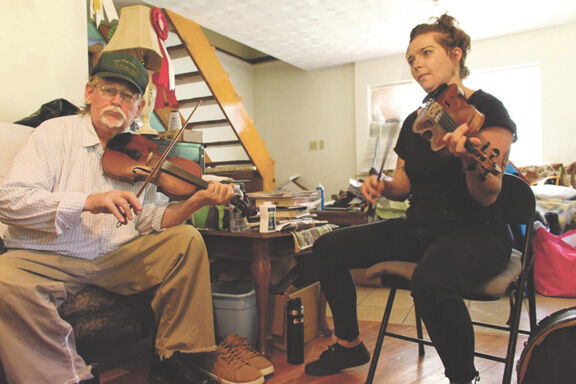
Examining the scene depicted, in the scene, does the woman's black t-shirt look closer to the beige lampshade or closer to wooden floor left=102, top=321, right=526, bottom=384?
wooden floor left=102, top=321, right=526, bottom=384

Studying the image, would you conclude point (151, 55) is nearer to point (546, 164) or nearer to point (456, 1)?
point (456, 1)

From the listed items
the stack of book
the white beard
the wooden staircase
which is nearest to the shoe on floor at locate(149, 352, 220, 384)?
the stack of book

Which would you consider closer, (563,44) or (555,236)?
(555,236)

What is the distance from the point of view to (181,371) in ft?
4.47

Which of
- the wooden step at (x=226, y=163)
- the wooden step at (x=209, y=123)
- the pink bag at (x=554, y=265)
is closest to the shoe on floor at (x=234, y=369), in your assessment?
the pink bag at (x=554, y=265)

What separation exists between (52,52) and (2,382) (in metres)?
1.58

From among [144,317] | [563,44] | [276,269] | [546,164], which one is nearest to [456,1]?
[563,44]

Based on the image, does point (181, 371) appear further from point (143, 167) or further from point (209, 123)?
point (209, 123)

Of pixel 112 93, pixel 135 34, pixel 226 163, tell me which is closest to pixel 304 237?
pixel 112 93

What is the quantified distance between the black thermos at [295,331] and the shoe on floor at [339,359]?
16cm

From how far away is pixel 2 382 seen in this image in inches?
42.1

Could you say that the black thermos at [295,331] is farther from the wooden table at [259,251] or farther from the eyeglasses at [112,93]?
the eyeglasses at [112,93]

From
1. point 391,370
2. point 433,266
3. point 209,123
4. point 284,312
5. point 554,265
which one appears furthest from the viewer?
point 209,123

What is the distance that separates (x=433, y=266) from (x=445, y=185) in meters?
0.30
